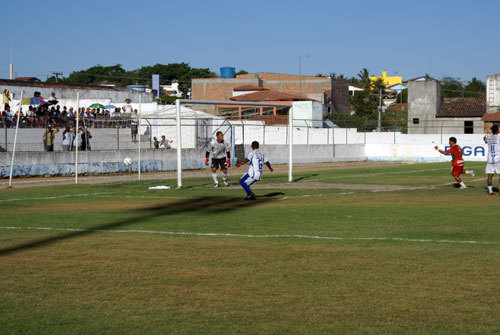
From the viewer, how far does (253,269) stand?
9.02 m

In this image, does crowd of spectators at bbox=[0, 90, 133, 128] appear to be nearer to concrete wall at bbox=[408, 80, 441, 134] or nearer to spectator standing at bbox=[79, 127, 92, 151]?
spectator standing at bbox=[79, 127, 92, 151]

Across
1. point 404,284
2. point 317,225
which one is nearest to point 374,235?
point 317,225

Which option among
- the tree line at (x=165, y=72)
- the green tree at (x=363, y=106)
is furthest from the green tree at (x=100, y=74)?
the green tree at (x=363, y=106)

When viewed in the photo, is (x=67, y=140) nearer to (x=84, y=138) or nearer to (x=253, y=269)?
(x=84, y=138)

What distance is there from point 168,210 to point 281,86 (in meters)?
79.1

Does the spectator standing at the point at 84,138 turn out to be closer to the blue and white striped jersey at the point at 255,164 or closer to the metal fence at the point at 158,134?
the metal fence at the point at 158,134

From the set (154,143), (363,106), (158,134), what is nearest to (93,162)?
(154,143)

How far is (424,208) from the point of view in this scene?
16.2 metres

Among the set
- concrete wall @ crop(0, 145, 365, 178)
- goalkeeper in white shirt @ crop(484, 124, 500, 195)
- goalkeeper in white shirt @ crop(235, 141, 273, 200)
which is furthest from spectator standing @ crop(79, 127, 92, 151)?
goalkeeper in white shirt @ crop(484, 124, 500, 195)

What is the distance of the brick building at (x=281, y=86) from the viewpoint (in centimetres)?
9250

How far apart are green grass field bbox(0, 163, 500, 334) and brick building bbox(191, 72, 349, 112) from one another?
75.9 metres

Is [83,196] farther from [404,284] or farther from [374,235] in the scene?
[404,284]

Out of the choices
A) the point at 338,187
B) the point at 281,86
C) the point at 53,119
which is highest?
the point at 281,86

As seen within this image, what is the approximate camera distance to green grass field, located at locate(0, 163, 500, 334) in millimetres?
6529
